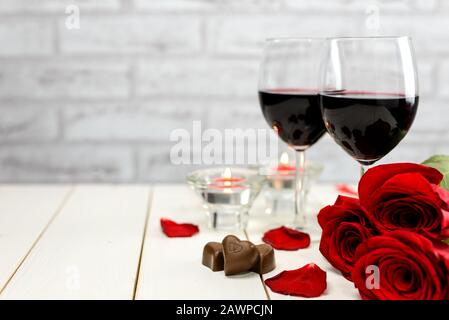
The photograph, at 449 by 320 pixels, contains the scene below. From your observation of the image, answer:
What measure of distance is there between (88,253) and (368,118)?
41cm

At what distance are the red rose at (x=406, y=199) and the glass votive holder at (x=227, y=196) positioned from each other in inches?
10.2

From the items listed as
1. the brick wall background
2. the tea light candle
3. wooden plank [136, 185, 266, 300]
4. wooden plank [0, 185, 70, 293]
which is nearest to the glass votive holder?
wooden plank [136, 185, 266, 300]

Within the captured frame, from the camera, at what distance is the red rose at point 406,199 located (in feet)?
2.40

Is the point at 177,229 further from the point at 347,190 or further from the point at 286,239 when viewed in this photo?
the point at 347,190

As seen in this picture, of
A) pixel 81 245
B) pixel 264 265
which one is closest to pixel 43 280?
pixel 81 245

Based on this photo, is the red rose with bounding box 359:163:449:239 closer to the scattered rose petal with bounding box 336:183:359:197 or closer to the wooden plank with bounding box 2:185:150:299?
the wooden plank with bounding box 2:185:150:299

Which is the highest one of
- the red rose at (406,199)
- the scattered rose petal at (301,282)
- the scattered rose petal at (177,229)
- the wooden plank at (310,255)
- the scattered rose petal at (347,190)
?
the red rose at (406,199)

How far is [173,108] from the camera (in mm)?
1604

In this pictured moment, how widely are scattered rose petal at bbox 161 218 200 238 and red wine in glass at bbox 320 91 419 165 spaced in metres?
0.27

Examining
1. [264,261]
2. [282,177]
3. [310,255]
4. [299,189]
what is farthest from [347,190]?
[264,261]

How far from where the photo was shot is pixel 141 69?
158cm

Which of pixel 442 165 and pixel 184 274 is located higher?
pixel 442 165

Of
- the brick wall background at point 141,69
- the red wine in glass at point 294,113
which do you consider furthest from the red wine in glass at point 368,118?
the brick wall background at point 141,69

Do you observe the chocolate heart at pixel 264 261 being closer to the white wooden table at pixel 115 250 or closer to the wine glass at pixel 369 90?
the white wooden table at pixel 115 250
